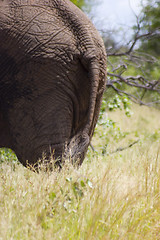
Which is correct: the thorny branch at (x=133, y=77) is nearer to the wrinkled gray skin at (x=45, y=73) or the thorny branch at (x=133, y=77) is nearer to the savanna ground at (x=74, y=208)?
the wrinkled gray skin at (x=45, y=73)

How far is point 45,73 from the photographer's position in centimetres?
256

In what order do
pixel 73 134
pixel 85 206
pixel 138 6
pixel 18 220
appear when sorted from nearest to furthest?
pixel 18 220, pixel 85 206, pixel 73 134, pixel 138 6

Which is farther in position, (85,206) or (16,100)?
(16,100)

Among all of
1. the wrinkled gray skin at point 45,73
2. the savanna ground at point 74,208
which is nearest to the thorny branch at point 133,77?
the wrinkled gray skin at point 45,73

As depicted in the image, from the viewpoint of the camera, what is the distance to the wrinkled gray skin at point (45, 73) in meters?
2.54

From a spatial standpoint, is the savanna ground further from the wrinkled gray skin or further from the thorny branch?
the thorny branch

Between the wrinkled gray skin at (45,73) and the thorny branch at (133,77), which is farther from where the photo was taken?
the thorny branch at (133,77)

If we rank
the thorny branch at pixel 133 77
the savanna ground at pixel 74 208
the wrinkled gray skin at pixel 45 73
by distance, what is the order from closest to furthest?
the savanna ground at pixel 74 208, the wrinkled gray skin at pixel 45 73, the thorny branch at pixel 133 77

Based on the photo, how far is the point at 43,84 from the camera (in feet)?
8.46

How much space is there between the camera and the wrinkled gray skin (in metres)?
2.54

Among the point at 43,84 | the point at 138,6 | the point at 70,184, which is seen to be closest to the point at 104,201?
the point at 70,184

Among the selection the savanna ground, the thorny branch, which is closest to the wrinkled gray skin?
the savanna ground

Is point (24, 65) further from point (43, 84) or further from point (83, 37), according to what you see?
point (83, 37)

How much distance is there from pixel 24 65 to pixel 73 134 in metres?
0.68
